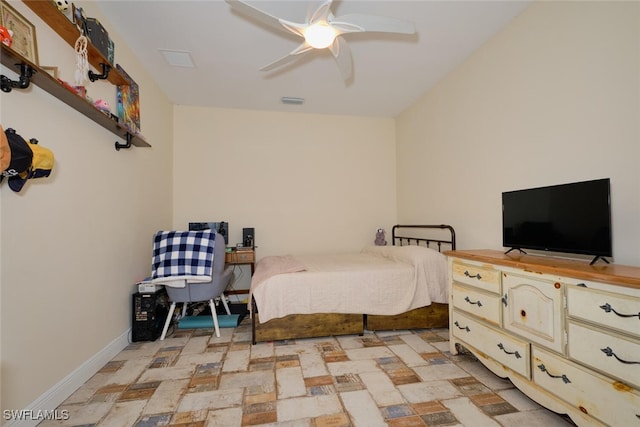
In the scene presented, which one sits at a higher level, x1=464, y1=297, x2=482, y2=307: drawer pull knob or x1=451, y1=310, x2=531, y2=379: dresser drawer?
x1=464, y1=297, x2=482, y2=307: drawer pull knob

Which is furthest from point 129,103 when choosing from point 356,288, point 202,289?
point 356,288

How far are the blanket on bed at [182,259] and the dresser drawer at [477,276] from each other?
2.05m

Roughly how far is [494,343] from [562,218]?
34.5 inches

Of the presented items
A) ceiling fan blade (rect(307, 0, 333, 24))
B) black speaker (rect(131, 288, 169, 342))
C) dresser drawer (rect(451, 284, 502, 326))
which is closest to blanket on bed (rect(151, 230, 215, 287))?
black speaker (rect(131, 288, 169, 342))

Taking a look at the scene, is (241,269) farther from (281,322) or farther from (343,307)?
(343,307)

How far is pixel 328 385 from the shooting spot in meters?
1.87

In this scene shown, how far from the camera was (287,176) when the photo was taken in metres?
4.23

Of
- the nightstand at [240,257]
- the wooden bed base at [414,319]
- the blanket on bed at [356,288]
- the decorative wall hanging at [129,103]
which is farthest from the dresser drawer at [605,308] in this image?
the decorative wall hanging at [129,103]

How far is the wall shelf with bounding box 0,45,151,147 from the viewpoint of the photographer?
1272mm

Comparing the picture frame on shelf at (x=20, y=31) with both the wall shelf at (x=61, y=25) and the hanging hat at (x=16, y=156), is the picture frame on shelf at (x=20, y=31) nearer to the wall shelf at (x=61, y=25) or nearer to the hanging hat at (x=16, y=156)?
the wall shelf at (x=61, y=25)

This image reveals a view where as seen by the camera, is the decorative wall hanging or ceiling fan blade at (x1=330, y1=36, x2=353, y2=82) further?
the decorative wall hanging

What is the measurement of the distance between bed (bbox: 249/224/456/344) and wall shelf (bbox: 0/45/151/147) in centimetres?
165

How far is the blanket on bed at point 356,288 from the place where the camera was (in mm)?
2494

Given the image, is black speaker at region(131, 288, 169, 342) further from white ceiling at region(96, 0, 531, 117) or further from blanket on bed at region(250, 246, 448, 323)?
white ceiling at region(96, 0, 531, 117)
